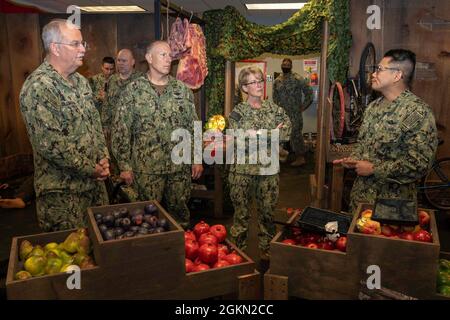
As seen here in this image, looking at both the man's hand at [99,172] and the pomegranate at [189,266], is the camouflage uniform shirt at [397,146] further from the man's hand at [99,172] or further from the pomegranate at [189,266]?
the man's hand at [99,172]

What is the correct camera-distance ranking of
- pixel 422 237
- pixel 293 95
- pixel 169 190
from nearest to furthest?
pixel 422 237
pixel 169 190
pixel 293 95

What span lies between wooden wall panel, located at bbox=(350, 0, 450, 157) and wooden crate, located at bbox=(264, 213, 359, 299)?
3818 mm

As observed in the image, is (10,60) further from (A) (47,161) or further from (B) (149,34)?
(A) (47,161)

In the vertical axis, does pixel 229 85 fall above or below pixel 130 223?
above

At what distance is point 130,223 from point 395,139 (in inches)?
66.6

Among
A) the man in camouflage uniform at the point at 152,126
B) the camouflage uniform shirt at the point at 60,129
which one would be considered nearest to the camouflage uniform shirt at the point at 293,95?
the man in camouflage uniform at the point at 152,126

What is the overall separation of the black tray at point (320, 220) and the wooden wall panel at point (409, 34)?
3.43 metres

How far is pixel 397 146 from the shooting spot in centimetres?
255

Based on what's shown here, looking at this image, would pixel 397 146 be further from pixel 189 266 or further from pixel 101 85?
pixel 101 85

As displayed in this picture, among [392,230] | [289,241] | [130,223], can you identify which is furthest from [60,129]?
[392,230]

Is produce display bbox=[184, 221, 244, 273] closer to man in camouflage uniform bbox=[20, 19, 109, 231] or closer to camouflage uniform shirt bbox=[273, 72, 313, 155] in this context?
man in camouflage uniform bbox=[20, 19, 109, 231]

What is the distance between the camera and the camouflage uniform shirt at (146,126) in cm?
295

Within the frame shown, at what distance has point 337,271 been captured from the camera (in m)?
1.72
